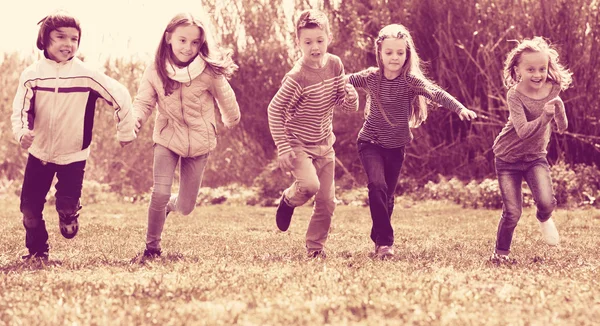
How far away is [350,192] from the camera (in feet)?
47.9

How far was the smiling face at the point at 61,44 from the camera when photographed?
6.22m

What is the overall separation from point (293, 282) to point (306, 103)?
6.67 feet

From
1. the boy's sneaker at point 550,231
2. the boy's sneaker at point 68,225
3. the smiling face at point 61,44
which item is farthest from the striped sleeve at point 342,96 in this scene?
the boy's sneaker at point 68,225

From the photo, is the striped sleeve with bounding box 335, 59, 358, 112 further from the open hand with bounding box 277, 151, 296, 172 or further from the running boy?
the open hand with bounding box 277, 151, 296, 172

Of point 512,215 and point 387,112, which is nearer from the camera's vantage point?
point 512,215

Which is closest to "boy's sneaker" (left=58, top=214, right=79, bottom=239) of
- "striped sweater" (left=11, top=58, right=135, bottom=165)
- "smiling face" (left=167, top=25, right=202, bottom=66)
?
"striped sweater" (left=11, top=58, right=135, bottom=165)

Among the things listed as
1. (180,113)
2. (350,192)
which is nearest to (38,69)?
(180,113)

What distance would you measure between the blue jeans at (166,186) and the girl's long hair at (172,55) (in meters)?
0.51

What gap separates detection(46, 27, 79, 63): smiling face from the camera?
20.4 ft

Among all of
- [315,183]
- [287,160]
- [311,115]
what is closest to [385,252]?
[315,183]

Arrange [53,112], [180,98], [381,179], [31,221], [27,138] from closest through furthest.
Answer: [27,138], [53,112], [31,221], [180,98], [381,179]

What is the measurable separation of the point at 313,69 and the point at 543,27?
8063 mm

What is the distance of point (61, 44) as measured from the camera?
6.22 metres

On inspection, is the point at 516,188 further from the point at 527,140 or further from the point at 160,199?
the point at 160,199
